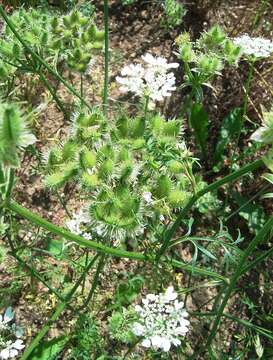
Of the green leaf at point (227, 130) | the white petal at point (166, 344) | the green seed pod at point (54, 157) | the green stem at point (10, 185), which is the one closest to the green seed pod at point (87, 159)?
the green seed pod at point (54, 157)

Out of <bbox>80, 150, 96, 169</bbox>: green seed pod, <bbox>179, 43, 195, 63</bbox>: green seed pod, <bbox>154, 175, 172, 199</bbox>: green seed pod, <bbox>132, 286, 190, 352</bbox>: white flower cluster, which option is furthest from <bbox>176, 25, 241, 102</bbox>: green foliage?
<bbox>132, 286, 190, 352</bbox>: white flower cluster

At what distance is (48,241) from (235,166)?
1.36 meters

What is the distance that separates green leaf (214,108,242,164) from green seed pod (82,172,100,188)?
1858 millimetres

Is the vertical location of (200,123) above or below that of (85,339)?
above

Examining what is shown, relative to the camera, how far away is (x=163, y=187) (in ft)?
6.29

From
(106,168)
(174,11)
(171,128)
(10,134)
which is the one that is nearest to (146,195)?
(106,168)

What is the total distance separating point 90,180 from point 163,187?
0.28m

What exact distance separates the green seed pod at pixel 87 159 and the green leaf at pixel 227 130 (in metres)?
1.85

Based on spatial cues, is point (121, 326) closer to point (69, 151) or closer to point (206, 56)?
point (69, 151)

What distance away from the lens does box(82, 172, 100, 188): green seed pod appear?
5.84ft

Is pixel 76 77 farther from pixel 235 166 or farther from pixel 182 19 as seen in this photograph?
pixel 235 166

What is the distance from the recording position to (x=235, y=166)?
348 centimetres

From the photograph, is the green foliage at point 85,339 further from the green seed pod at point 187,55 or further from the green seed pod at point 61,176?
the green seed pod at point 187,55

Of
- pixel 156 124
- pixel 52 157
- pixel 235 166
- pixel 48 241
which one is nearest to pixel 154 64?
pixel 156 124
